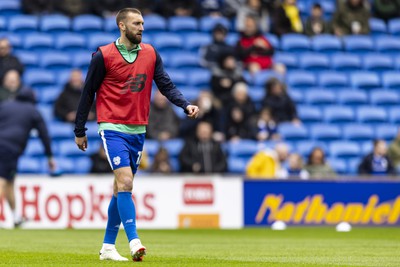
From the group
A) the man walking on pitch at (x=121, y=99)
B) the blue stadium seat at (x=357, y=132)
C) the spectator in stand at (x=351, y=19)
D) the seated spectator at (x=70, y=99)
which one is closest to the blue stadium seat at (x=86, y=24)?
the seated spectator at (x=70, y=99)

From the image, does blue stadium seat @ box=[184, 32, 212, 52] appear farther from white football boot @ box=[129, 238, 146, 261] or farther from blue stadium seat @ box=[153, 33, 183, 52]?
Result: white football boot @ box=[129, 238, 146, 261]

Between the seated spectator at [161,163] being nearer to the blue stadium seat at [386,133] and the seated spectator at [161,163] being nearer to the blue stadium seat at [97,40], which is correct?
the blue stadium seat at [97,40]

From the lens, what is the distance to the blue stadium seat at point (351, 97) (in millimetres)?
22969

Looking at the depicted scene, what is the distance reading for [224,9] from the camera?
23812 millimetres

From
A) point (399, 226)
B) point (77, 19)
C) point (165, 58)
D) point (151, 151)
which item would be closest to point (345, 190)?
point (399, 226)

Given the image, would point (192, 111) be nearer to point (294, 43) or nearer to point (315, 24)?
point (294, 43)

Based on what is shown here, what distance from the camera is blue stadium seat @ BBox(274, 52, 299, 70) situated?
23.1 metres

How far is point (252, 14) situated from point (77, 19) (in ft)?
13.0

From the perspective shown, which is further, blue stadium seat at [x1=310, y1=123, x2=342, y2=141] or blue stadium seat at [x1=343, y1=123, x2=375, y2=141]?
blue stadium seat at [x1=343, y1=123, x2=375, y2=141]

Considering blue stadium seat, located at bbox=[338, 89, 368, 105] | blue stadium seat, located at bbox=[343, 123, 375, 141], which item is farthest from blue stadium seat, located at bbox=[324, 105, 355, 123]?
blue stadium seat, located at bbox=[338, 89, 368, 105]

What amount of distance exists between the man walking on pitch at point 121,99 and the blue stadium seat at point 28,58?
12.0m

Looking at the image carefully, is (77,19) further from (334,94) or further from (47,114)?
(334,94)

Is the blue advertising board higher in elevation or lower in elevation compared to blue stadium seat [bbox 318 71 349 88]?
lower

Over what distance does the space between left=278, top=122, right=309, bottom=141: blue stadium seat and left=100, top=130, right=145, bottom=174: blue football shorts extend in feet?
39.9
